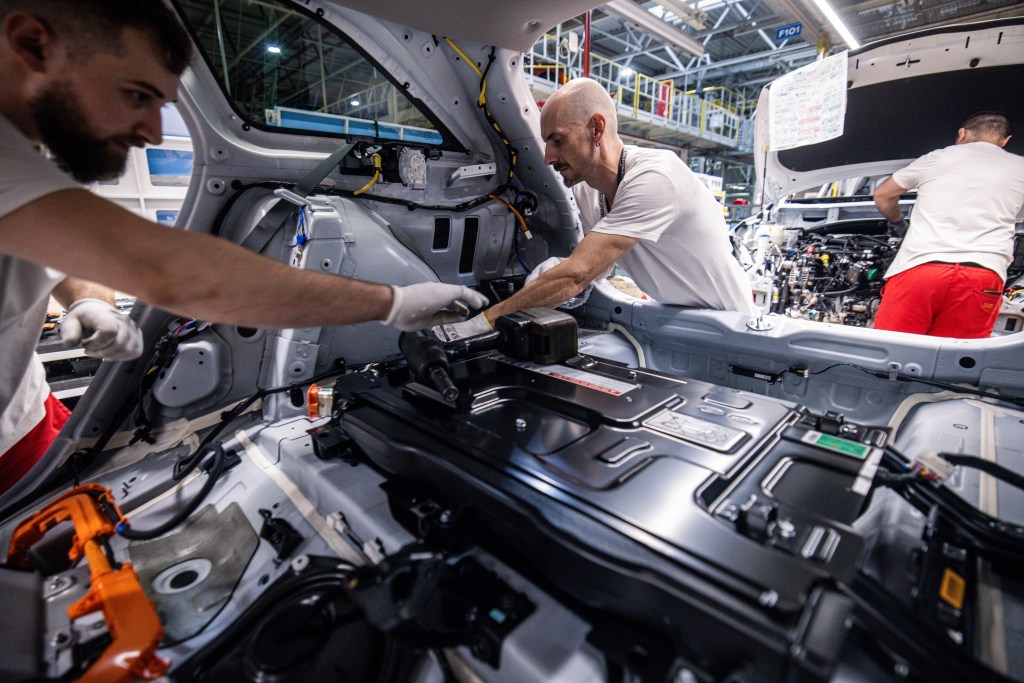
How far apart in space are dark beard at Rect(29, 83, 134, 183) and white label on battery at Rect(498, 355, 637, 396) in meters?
1.13

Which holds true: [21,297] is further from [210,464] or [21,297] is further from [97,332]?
[210,464]

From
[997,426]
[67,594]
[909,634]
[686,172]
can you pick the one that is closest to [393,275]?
[67,594]

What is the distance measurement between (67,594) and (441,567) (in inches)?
37.0

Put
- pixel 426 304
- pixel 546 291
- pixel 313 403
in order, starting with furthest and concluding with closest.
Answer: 1. pixel 546 291
2. pixel 313 403
3. pixel 426 304

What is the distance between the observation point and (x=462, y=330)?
5.31ft

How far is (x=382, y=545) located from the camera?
0.94 metres

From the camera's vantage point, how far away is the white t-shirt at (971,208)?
101 inches

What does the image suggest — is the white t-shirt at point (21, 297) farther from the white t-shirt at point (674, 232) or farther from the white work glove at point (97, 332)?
the white t-shirt at point (674, 232)

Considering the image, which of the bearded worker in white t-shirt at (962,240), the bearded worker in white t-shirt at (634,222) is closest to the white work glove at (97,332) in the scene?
the bearded worker in white t-shirt at (634,222)

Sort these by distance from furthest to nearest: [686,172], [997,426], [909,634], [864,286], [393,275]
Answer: [864,286] < [686,172] < [393,275] < [997,426] < [909,634]

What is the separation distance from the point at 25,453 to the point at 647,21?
5.08 meters

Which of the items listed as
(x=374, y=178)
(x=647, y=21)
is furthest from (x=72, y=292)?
(x=647, y=21)

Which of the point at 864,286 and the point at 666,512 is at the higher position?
the point at 864,286

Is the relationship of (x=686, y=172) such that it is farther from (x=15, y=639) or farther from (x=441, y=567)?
(x=15, y=639)
